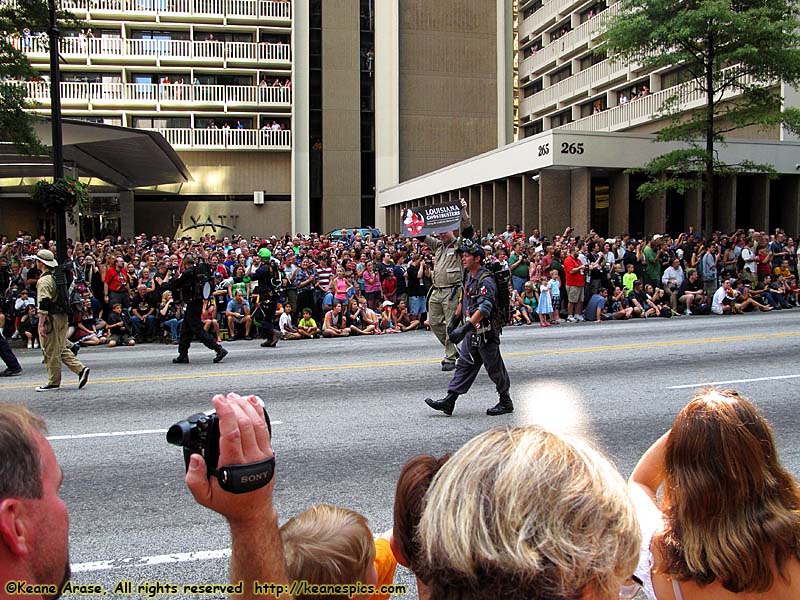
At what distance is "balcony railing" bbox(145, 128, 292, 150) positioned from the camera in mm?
45531

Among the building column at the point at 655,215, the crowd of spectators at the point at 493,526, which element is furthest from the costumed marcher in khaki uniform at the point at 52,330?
the building column at the point at 655,215

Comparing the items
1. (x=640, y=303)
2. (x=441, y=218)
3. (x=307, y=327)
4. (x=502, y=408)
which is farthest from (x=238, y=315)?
(x=640, y=303)

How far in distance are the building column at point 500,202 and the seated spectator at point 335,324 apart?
1655 centimetres

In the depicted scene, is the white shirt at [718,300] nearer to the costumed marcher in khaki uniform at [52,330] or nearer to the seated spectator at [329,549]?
the costumed marcher in khaki uniform at [52,330]

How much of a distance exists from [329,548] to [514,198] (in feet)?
97.7

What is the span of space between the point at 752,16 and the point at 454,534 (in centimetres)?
2489

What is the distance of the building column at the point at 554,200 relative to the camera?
27984mm

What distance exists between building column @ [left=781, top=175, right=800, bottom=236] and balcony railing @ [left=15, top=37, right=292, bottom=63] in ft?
96.9

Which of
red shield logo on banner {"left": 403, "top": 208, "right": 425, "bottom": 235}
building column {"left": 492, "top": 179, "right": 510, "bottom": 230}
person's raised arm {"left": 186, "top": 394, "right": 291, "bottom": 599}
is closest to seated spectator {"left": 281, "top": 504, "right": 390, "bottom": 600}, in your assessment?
person's raised arm {"left": 186, "top": 394, "right": 291, "bottom": 599}

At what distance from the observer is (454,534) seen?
4.53 feet

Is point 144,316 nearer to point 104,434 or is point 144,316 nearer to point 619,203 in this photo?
point 104,434

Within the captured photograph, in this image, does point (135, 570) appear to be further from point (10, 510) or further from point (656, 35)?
point (656, 35)

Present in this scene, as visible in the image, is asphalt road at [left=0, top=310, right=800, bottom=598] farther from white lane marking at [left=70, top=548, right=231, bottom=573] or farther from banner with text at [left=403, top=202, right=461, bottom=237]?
banner with text at [left=403, top=202, right=461, bottom=237]

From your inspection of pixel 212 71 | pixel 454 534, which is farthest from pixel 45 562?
pixel 212 71
